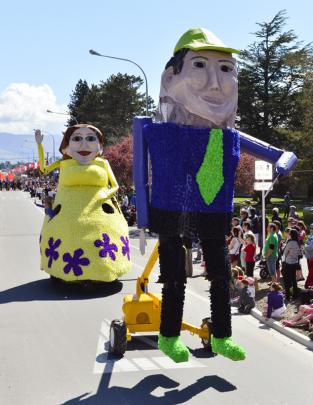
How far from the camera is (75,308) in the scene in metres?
9.87

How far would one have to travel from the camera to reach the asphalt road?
587cm

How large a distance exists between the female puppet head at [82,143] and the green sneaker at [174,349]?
629cm

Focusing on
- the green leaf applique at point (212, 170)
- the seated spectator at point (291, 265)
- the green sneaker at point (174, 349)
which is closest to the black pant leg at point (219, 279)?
the green sneaker at point (174, 349)

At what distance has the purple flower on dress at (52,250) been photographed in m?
10.9

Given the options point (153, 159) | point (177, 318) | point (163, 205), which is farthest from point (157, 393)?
point (153, 159)

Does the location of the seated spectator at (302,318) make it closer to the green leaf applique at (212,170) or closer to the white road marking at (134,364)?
the white road marking at (134,364)

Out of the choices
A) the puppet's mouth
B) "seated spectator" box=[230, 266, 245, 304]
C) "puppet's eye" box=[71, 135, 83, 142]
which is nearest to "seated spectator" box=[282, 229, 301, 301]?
"seated spectator" box=[230, 266, 245, 304]

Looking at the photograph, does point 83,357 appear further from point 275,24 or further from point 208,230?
point 275,24

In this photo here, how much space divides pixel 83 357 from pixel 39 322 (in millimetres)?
2058

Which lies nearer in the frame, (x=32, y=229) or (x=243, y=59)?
(x=32, y=229)

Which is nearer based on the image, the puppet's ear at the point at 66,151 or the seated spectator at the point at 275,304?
the seated spectator at the point at 275,304

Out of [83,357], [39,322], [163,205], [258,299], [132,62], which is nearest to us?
[163,205]

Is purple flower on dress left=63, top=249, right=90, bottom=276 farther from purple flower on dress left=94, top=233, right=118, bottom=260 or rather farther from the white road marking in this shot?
the white road marking

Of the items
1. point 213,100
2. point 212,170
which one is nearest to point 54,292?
point 212,170
